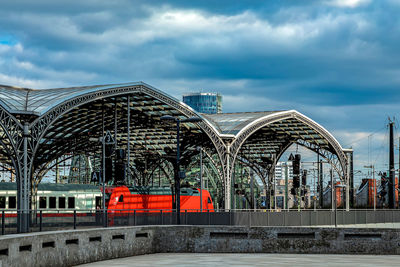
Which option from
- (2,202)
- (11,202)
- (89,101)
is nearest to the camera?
(89,101)

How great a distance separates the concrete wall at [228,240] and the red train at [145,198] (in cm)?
2421

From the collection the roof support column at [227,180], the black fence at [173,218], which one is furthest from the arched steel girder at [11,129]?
the roof support column at [227,180]

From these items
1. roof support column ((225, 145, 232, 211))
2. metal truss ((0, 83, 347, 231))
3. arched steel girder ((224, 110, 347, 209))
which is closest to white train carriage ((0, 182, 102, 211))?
metal truss ((0, 83, 347, 231))

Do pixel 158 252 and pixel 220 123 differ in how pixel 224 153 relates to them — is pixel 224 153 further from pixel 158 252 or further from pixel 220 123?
pixel 158 252

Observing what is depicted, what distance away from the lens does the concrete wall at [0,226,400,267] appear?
73.1 feet

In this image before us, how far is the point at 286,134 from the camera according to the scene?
86.1m

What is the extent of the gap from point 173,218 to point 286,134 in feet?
172

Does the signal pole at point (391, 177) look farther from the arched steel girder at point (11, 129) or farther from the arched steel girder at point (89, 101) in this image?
the arched steel girder at point (11, 129)

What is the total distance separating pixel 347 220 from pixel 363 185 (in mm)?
113481

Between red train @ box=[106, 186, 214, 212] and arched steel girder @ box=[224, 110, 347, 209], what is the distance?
180 inches

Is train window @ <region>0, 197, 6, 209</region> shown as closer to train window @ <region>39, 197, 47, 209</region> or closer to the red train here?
train window @ <region>39, 197, 47, 209</region>

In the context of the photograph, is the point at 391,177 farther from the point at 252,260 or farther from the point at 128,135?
the point at 252,260

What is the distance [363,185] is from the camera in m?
166

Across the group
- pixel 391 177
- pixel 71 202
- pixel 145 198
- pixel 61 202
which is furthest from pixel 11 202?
pixel 391 177
